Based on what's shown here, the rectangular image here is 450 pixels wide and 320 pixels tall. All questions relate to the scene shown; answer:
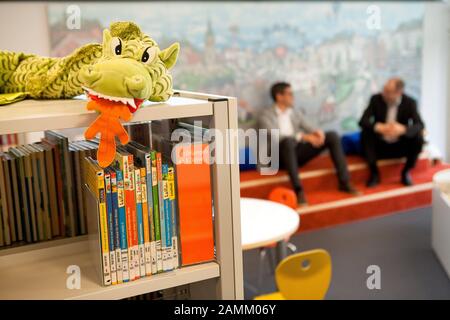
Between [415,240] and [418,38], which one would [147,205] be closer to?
[415,240]

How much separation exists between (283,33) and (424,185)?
2.16 metres

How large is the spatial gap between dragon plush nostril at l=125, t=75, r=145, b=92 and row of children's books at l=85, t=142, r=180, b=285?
186 mm

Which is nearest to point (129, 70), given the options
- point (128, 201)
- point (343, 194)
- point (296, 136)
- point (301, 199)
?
point (128, 201)

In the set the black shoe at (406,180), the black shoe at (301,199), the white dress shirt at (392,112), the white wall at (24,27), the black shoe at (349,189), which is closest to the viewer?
the white wall at (24,27)

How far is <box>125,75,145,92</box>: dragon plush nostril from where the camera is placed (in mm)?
1110

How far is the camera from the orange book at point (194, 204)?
128 cm

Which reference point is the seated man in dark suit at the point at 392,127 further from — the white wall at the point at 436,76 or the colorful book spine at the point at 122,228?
the colorful book spine at the point at 122,228

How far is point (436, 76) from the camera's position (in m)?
6.41

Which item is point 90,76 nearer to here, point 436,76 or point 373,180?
point 373,180

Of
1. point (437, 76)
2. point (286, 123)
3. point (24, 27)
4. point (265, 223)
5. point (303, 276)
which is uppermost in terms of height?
point (24, 27)

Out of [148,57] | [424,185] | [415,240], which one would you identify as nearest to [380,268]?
[415,240]

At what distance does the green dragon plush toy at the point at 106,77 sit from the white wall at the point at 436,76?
581cm

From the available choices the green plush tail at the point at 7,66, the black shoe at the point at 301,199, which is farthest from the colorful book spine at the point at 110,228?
the black shoe at the point at 301,199

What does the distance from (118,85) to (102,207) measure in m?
0.30
